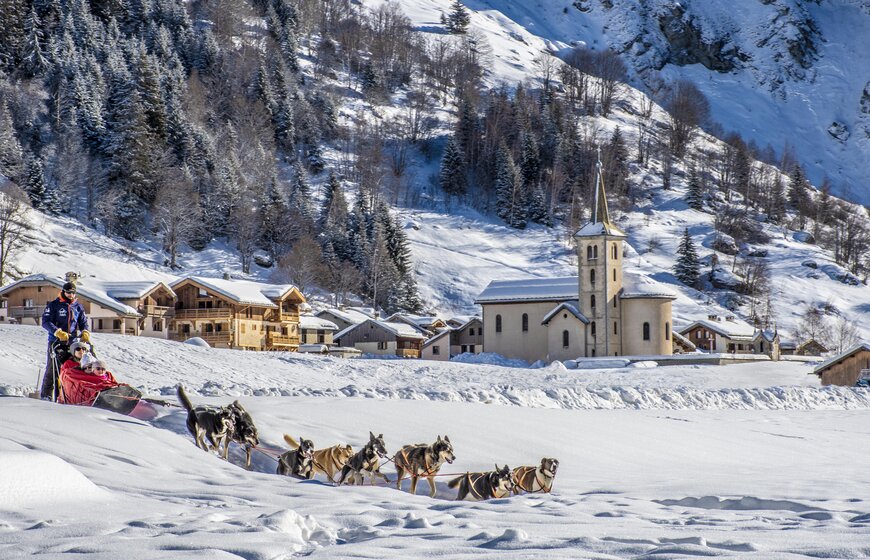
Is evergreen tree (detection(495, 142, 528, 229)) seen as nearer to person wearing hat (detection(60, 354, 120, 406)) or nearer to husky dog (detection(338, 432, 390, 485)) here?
person wearing hat (detection(60, 354, 120, 406))

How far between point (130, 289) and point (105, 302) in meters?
2.73

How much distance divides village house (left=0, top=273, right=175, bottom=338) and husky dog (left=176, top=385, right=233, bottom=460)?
43.2m

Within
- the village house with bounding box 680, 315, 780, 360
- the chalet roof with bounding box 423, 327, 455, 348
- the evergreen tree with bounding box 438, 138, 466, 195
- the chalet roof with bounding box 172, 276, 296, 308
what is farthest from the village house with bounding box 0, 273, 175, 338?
the evergreen tree with bounding box 438, 138, 466, 195

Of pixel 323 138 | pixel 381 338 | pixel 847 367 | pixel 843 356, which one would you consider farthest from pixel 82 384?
pixel 323 138

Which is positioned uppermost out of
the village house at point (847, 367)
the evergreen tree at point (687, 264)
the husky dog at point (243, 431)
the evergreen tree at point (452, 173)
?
the evergreen tree at point (452, 173)

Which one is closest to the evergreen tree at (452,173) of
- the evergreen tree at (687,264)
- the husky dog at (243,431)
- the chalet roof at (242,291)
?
the evergreen tree at (687,264)

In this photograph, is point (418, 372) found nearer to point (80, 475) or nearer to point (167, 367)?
point (167, 367)

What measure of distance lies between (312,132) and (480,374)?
75846 millimetres

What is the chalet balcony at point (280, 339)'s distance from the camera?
6525 cm

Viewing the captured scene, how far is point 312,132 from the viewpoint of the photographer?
116375mm

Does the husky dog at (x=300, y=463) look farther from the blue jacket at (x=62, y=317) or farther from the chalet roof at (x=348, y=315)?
the chalet roof at (x=348, y=315)

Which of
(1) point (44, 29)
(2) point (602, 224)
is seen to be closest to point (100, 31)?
(1) point (44, 29)

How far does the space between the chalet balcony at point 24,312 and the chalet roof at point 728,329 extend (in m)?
48.7

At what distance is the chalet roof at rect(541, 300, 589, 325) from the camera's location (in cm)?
6831
